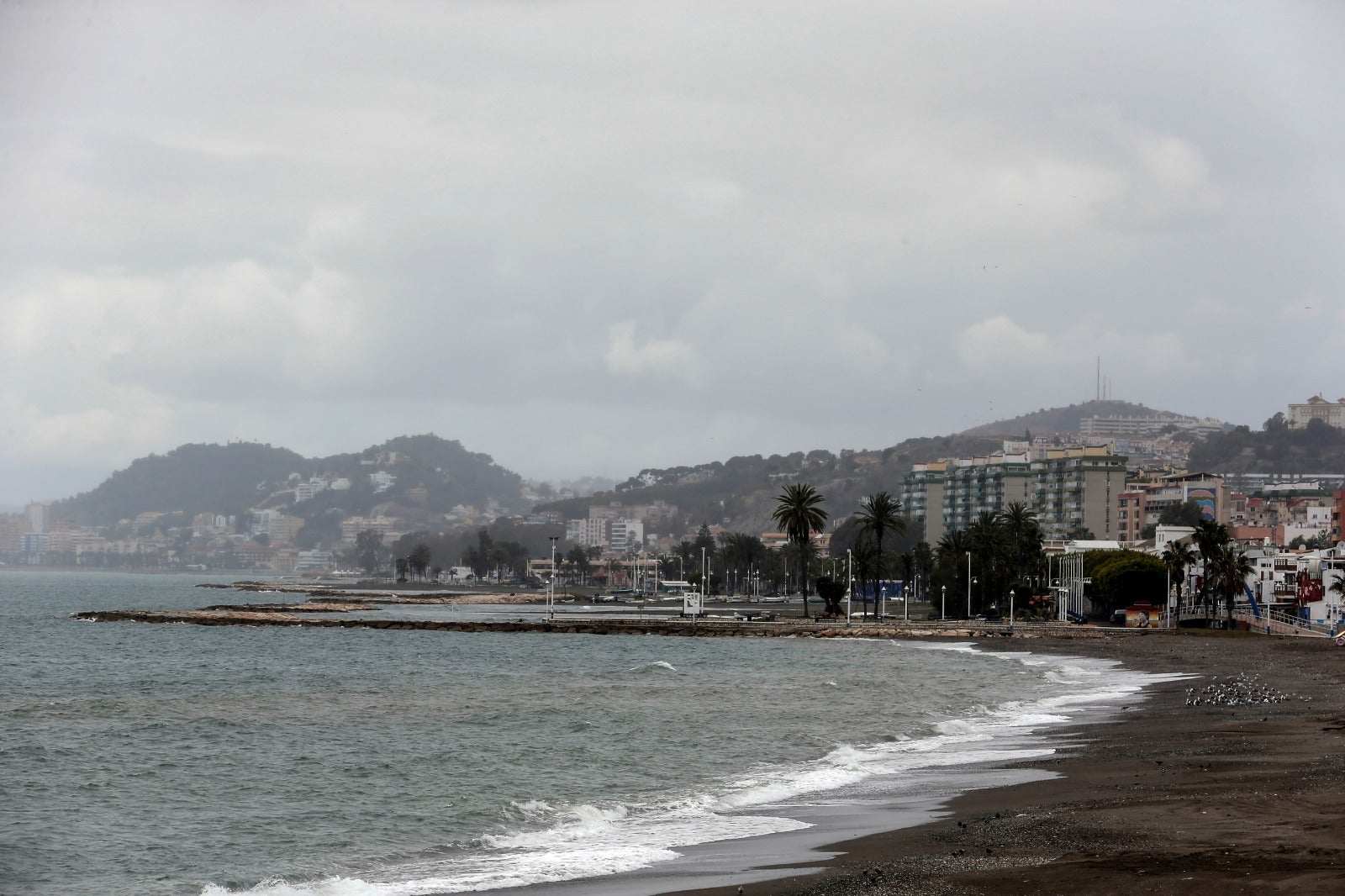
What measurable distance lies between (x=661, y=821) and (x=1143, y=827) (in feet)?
25.8

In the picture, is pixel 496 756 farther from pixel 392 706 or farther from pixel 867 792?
pixel 392 706

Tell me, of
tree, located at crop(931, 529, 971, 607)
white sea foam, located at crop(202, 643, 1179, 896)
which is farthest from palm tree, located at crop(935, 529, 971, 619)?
white sea foam, located at crop(202, 643, 1179, 896)

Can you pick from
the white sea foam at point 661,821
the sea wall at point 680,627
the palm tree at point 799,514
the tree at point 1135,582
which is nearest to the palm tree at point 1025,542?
the tree at point 1135,582

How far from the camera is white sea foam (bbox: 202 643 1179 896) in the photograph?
681 inches

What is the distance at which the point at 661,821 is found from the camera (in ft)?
71.2

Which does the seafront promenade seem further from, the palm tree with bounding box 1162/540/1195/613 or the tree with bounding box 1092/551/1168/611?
the palm tree with bounding box 1162/540/1195/613

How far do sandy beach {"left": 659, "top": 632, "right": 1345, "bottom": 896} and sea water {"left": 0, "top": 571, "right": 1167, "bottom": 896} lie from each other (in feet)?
8.96

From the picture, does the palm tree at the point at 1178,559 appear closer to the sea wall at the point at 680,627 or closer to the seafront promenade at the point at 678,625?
the seafront promenade at the point at 678,625

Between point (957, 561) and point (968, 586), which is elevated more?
point (957, 561)

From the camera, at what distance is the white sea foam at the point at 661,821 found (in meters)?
17.3

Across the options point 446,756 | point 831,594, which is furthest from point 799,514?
point 446,756

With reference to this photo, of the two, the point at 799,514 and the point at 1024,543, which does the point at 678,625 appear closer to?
the point at 799,514

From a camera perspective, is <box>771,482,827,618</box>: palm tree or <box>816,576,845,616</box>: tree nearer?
<box>771,482,827,618</box>: palm tree

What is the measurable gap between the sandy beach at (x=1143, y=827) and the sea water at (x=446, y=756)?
2730 millimetres
